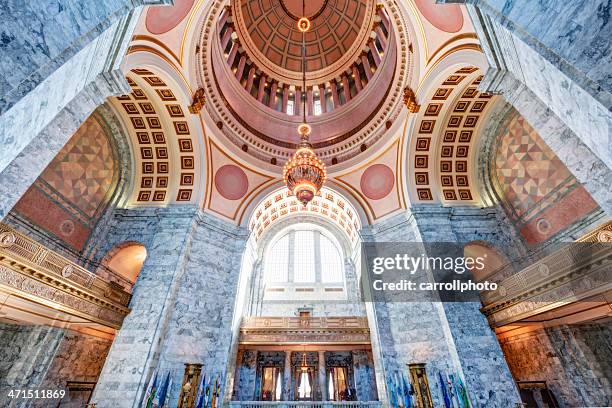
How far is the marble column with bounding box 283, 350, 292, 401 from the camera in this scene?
10.4 m

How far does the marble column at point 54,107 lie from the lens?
250 cm

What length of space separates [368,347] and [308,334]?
2.66 m

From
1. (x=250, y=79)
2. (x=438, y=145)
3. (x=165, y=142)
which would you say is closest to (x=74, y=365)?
(x=165, y=142)

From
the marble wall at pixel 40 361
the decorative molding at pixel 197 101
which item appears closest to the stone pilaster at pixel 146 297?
the marble wall at pixel 40 361

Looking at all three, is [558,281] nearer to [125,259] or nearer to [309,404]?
[309,404]

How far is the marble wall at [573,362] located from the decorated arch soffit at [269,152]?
185 inches

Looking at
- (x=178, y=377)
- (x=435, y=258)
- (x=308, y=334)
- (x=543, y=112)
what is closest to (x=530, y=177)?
(x=435, y=258)

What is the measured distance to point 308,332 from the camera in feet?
35.8

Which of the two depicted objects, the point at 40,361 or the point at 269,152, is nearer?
the point at 40,361

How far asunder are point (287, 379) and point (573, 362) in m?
9.43

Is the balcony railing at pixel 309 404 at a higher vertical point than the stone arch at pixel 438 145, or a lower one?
lower

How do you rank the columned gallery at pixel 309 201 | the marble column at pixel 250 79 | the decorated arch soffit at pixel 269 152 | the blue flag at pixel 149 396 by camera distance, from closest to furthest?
the columned gallery at pixel 309 201 → the blue flag at pixel 149 396 → the decorated arch soffit at pixel 269 152 → the marble column at pixel 250 79

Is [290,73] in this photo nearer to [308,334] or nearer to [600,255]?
[308,334]

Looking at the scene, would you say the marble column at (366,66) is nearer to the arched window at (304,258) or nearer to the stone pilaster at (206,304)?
the arched window at (304,258)
